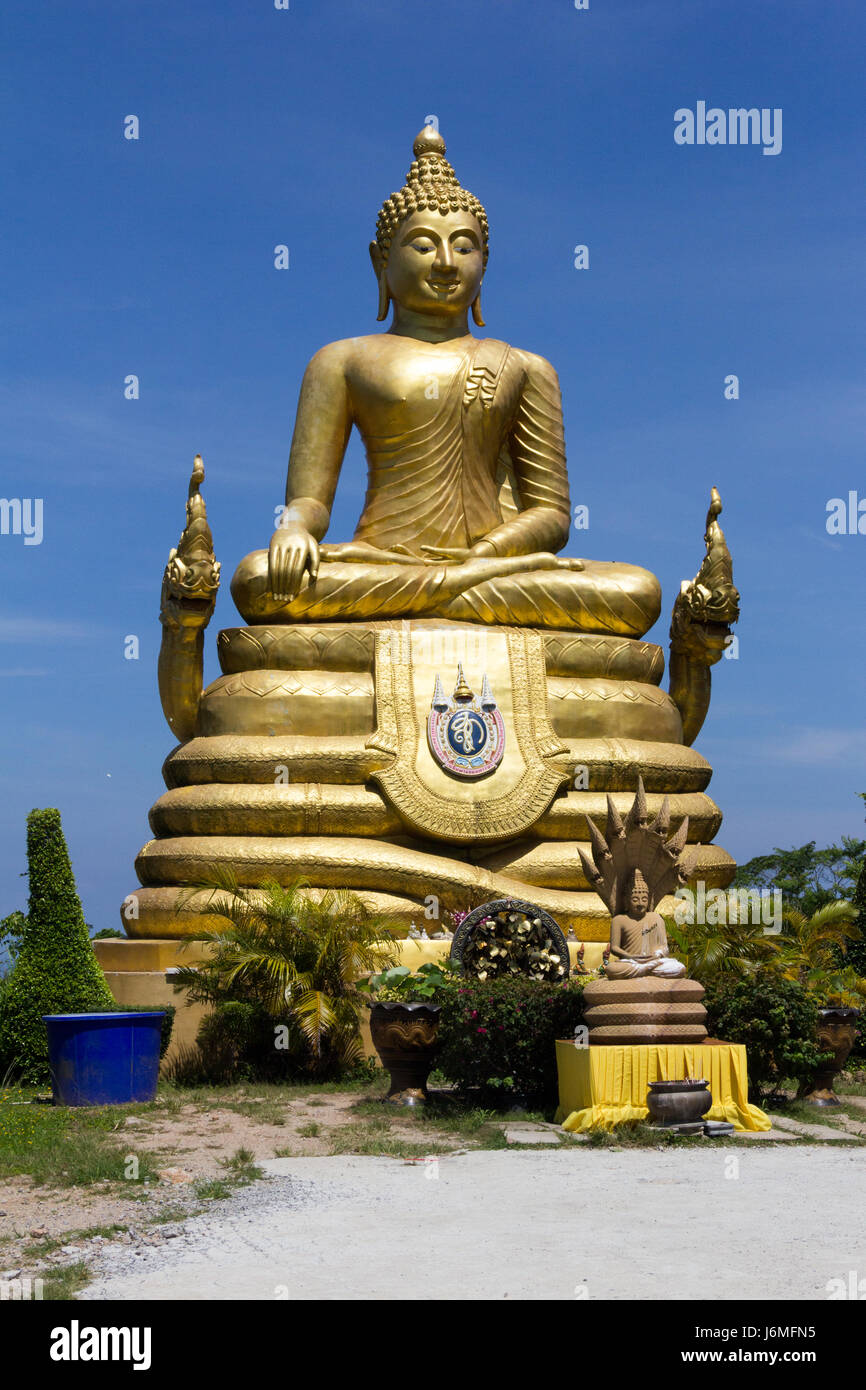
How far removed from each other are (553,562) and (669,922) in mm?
5240

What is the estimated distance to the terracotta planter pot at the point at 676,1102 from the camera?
9.20 m

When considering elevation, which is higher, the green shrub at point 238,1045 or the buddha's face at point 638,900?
the buddha's face at point 638,900

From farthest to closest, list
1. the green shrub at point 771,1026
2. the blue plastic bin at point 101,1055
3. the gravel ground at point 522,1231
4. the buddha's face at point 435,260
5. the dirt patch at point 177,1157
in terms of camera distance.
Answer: the buddha's face at point 435,260 < the blue plastic bin at point 101,1055 < the green shrub at point 771,1026 < the dirt patch at point 177,1157 < the gravel ground at point 522,1231

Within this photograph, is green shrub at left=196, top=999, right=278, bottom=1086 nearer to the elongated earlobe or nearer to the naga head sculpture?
the naga head sculpture

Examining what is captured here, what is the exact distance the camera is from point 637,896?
10531mm

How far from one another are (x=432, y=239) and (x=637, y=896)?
374 inches

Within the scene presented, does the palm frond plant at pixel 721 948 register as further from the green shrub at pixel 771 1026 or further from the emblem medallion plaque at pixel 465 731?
the emblem medallion plaque at pixel 465 731

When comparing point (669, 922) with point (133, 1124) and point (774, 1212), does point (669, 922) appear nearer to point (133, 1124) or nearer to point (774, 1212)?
point (133, 1124)

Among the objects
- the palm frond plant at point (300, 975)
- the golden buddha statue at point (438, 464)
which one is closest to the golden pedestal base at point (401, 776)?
the golden buddha statue at point (438, 464)

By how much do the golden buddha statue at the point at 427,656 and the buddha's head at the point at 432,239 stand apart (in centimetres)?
2

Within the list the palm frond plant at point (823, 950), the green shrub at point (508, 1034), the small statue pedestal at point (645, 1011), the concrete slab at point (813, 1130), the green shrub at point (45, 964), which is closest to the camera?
the concrete slab at point (813, 1130)

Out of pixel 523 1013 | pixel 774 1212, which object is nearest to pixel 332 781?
pixel 523 1013

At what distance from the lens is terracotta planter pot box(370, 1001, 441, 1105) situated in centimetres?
1097

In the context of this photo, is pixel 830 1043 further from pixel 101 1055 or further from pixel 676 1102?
pixel 101 1055
